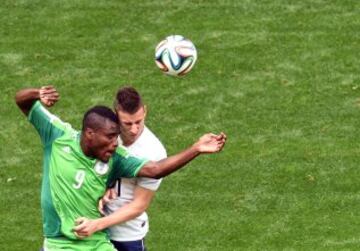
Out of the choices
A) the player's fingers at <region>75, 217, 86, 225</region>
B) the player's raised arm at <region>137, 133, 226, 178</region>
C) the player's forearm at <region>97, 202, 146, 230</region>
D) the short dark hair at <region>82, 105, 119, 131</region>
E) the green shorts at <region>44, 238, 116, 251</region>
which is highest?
the short dark hair at <region>82, 105, 119, 131</region>

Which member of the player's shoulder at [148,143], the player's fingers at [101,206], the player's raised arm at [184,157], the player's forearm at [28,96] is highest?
the player's forearm at [28,96]

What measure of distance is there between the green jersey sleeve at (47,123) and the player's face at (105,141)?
41 centimetres

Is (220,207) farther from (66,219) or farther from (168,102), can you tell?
(66,219)

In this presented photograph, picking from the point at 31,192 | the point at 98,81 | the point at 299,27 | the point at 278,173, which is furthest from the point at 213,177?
the point at 299,27

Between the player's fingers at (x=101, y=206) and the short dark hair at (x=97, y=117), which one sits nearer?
the short dark hair at (x=97, y=117)

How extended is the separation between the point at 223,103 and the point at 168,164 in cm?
889

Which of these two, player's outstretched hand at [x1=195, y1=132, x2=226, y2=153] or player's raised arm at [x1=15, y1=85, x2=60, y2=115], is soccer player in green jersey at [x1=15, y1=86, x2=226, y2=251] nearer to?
player's raised arm at [x1=15, y1=85, x2=60, y2=115]

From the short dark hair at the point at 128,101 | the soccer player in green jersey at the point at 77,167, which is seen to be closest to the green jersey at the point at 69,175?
the soccer player in green jersey at the point at 77,167

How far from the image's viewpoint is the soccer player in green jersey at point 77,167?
818 centimetres

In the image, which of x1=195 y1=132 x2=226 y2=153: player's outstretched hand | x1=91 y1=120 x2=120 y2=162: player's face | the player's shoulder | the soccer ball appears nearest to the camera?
x1=195 y1=132 x2=226 y2=153: player's outstretched hand

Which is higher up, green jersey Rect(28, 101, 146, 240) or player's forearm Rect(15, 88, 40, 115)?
player's forearm Rect(15, 88, 40, 115)

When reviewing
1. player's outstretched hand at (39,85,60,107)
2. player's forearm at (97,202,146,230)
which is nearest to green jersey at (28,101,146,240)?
player's forearm at (97,202,146,230)

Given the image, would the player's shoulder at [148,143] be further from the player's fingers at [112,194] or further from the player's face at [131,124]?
the player's fingers at [112,194]

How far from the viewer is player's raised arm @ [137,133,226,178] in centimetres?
797
